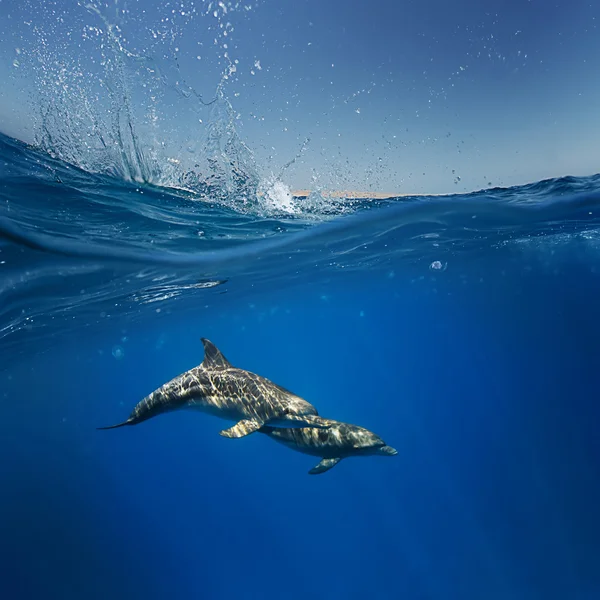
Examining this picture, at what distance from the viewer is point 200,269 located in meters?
15.7

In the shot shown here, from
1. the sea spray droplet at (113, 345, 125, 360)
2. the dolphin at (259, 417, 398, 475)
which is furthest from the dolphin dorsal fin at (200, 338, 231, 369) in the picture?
the sea spray droplet at (113, 345, 125, 360)

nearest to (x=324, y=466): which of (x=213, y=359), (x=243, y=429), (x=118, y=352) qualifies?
(x=243, y=429)

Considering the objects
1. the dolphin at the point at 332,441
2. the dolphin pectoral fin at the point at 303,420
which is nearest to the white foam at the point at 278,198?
the dolphin pectoral fin at the point at 303,420

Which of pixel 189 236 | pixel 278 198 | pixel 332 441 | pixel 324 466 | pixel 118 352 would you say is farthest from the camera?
pixel 118 352

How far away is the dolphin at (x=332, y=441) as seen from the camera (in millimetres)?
8273

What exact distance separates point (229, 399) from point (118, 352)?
39.7 meters

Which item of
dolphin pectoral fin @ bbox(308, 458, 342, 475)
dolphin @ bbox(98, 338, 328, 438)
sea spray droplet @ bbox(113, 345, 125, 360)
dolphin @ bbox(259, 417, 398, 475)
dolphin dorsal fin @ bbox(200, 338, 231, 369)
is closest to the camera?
dolphin @ bbox(98, 338, 328, 438)

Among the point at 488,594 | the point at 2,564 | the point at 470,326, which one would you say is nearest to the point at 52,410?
the point at 2,564

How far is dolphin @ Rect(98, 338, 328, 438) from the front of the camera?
7.73 meters

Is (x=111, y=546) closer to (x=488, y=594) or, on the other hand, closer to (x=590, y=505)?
(x=488, y=594)

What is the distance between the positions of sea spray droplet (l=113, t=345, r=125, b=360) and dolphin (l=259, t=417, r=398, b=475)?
34672 mm

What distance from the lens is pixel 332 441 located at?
8.38 metres

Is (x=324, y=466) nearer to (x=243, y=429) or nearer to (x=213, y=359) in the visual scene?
(x=243, y=429)

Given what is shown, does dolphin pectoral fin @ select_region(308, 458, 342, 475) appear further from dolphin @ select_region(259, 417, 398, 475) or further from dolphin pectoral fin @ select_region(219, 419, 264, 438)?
dolphin pectoral fin @ select_region(219, 419, 264, 438)
